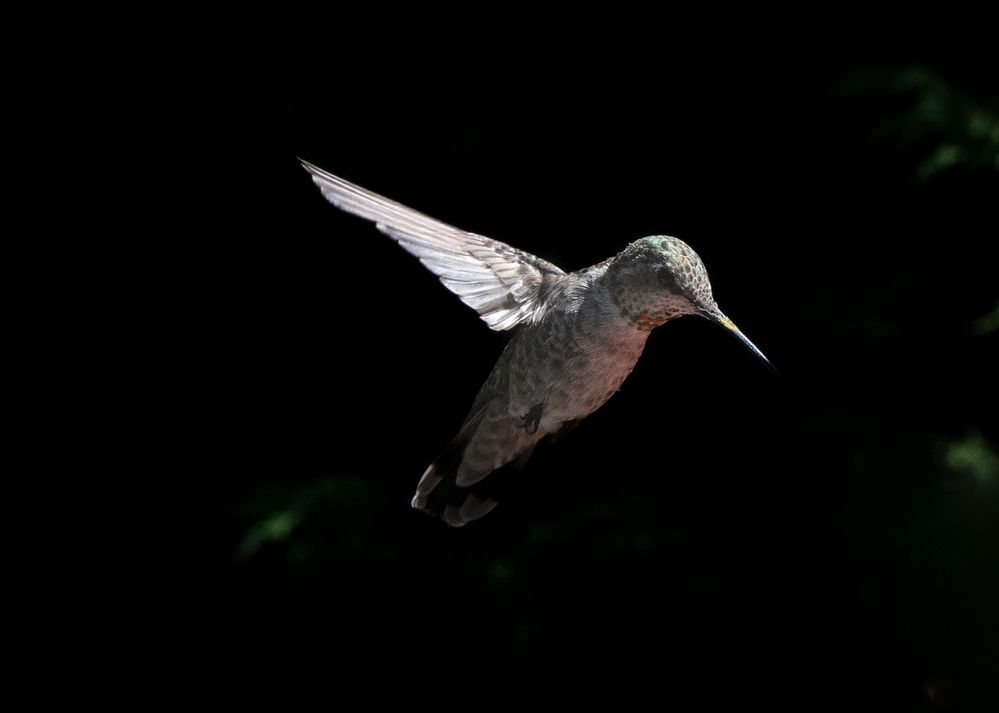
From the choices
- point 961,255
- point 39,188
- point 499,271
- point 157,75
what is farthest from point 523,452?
point 39,188

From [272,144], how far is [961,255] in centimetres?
128

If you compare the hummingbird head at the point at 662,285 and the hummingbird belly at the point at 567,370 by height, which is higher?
the hummingbird head at the point at 662,285

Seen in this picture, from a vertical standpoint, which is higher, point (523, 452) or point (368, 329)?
point (523, 452)

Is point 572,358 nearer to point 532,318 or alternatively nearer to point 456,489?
point 532,318

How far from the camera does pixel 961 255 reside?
6.20ft

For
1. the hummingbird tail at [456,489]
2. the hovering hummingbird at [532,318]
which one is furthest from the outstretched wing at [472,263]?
the hummingbird tail at [456,489]

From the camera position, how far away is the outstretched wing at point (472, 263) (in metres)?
0.91

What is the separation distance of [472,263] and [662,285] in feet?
0.97

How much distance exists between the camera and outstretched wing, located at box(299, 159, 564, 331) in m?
0.91

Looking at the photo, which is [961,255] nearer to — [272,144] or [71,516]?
[272,144]

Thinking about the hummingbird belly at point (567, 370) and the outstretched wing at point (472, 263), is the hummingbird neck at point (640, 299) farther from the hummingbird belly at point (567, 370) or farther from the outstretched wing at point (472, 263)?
the outstretched wing at point (472, 263)

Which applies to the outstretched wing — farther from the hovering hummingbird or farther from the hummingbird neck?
the hummingbird neck

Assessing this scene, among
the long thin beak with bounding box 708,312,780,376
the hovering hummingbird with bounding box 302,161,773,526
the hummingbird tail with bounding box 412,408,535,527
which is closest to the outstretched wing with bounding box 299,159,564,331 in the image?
the hovering hummingbird with bounding box 302,161,773,526

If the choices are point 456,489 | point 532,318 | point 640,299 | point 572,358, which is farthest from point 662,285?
point 456,489
